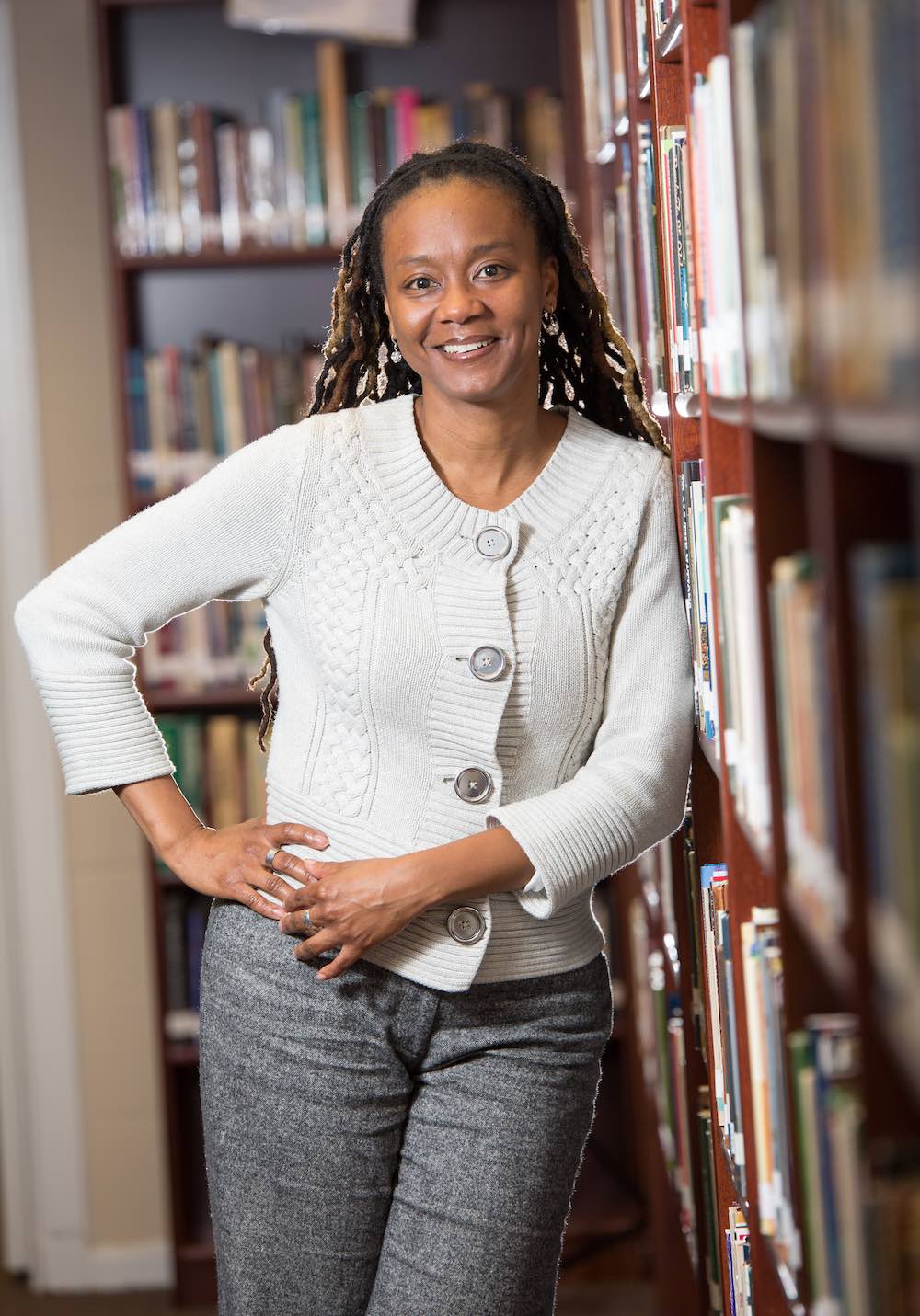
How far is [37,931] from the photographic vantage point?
323 cm

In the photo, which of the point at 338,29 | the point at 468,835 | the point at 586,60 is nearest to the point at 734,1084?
the point at 468,835

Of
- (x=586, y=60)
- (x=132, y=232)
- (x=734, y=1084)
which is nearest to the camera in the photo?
(x=734, y=1084)

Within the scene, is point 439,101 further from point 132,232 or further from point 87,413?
point 87,413

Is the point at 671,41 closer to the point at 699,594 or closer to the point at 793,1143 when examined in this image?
the point at 699,594

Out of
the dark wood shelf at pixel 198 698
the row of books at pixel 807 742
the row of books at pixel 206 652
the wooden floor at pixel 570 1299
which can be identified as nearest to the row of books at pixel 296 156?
the row of books at pixel 206 652

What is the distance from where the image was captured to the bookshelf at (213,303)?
10.0 ft

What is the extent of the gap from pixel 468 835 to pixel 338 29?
2.06m

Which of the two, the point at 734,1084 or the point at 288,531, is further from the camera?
the point at 288,531

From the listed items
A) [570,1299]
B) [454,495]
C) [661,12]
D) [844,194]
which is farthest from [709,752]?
[570,1299]

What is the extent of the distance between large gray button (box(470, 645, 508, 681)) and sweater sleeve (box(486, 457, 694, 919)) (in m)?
0.13

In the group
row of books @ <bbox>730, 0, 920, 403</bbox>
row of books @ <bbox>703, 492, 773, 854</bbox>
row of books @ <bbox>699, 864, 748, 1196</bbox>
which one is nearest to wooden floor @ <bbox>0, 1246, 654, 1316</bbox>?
row of books @ <bbox>699, 864, 748, 1196</bbox>

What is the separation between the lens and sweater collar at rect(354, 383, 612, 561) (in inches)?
61.7

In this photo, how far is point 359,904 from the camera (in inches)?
58.4

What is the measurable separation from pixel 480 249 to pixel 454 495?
24 centimetres
